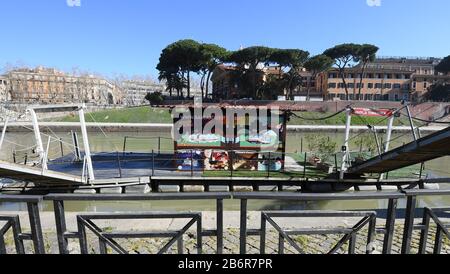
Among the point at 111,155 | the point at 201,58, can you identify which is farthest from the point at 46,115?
the point at 111,155

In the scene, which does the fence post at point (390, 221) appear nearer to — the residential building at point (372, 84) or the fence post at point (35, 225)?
the fence post at point (35, 225)

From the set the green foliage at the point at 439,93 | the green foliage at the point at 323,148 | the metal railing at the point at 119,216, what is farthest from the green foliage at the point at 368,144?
the green foliage at the point at 439,93

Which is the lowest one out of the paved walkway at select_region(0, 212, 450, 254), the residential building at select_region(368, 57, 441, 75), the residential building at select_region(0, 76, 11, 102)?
the paved walkway at select_region(0, 212, 450, 254)

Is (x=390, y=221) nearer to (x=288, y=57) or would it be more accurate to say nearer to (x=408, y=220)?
(x=408, y=220)

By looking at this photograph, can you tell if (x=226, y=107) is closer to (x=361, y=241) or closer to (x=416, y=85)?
(x=361, y=241)

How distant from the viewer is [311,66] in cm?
5959

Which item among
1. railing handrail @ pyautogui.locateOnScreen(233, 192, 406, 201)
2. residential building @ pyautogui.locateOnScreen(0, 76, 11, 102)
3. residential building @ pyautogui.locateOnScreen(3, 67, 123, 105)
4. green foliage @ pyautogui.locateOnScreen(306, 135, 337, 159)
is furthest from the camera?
residential building @ pyautogui.locateOnScreen(3, 67, 123, 105)

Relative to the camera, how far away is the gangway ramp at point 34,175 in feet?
29.8

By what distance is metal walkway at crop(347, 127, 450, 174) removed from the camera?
843cm

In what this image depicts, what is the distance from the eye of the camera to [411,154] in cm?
960

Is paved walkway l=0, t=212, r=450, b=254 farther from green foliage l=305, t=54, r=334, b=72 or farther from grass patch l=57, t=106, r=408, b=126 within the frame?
green foliage l=305, t=54, r=334, b=72

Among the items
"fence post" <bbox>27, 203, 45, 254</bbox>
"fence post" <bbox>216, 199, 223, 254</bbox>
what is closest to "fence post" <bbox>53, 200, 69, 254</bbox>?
"fence post" <bbox>27, 203, 45, 254</bbox>

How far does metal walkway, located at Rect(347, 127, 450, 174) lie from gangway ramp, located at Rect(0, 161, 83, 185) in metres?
10.0
